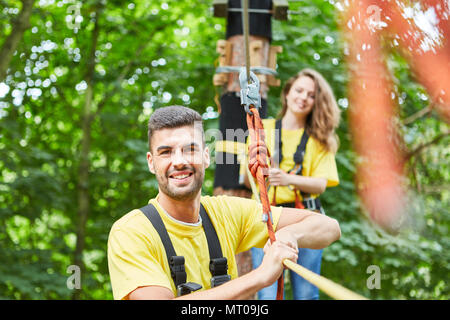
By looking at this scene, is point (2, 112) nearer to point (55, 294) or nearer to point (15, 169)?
point (15, 169)

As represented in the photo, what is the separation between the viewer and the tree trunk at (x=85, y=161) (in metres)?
5.96

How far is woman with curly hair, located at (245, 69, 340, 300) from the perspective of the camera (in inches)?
112

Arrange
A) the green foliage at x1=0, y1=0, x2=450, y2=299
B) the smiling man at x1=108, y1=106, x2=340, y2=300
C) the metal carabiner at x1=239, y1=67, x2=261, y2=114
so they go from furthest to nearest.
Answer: the green foliage at x1=0, y1=0, x2=450, y2=299 < the metal carabiner at x1=239, y1=67, x2=261, y2=114 < the smiling man at x1=108, y1=106, x2=340, y2=300

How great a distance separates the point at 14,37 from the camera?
15.7ft

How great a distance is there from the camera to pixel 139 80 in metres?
5.98

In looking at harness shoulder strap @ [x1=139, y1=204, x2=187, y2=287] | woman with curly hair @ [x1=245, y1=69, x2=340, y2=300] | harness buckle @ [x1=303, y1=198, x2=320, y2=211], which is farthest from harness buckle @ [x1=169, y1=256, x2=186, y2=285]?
harness buckle @ [x1=303, y1=198, x2=320, y2=211]

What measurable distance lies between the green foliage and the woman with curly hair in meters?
1.74

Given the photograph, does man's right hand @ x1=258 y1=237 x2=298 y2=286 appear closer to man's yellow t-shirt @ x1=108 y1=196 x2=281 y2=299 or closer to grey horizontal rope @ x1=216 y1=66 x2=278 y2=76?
man's yellow t-shirt @ x1=108 y1=196 x2=281 y2=299

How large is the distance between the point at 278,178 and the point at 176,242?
3.77ft

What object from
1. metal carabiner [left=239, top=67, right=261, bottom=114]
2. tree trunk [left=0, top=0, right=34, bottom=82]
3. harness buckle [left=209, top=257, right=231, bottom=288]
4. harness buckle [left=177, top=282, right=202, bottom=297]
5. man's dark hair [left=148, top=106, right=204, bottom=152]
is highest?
tree trunk [left=0, top=0, right=34, bottom=82]

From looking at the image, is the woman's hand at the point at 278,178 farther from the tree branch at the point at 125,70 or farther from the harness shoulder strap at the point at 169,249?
the tree branch at the point at 125,70
